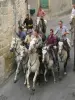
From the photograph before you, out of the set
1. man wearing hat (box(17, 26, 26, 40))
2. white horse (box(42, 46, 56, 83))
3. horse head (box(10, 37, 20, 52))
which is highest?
man wearing hat (box(17, 26, 26, 40))

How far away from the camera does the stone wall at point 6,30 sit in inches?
816

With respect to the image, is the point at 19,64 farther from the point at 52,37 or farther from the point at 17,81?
the point at 52,37

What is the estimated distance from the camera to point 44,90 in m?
20.0

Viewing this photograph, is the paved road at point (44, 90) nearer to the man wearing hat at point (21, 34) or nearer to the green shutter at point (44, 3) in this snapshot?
the man wearing hat at point (21, 34)

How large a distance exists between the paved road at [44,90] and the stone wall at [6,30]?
27.9 inches

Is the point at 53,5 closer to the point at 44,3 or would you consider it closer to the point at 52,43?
the point at 44,3

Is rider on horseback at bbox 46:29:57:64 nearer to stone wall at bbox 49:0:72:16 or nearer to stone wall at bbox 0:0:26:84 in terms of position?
stone wall at bbox 0:0:26:84

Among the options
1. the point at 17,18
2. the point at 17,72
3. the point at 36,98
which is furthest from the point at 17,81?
the point at 17,18

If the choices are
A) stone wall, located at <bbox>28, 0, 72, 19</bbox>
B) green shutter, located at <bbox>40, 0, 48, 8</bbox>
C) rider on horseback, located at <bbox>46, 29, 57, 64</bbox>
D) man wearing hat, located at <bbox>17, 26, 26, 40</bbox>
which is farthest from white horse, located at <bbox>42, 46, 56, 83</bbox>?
green shutter, located at <bbox>40, 0, 48, 8</bbox>

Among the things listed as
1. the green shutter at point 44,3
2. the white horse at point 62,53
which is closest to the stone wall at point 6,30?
the white horse at point 62,53

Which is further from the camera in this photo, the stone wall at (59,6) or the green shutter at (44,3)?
the stone wall at (59,6)

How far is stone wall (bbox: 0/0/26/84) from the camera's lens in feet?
68.0

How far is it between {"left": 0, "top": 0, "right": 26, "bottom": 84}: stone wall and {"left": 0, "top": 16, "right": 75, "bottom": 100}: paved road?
71 centimetres

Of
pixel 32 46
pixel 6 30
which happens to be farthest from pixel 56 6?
pixel 32 46
